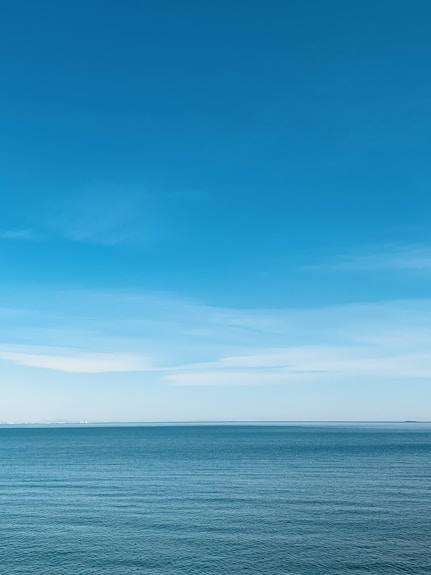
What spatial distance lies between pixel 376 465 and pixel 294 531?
7527 centimetres

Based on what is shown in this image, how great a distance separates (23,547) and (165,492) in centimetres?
3444

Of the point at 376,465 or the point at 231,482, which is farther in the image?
the point at 376,465

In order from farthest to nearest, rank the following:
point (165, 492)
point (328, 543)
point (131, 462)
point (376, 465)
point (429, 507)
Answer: point (131, 462) → point (376, 465) → point (165, 492) → point (429, 507) → point (328, 543)

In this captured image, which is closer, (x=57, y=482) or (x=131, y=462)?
(x=57, y=482)

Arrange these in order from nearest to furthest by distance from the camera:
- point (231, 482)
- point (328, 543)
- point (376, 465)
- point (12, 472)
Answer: point (328, 543)
point (231, 482)
point (12, 472)
point (376, 465)

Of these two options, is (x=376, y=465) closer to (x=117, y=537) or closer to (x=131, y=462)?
(x=131, y=462)

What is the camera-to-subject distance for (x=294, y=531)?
59906 mm

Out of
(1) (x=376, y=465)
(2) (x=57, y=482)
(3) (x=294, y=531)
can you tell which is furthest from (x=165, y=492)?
(1) (x=376, y=465)

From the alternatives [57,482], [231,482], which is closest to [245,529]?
[231,482]

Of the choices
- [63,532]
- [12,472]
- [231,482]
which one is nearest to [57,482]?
[12,472]

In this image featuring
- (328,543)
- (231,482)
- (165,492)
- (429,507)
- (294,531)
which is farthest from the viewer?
(231,482)

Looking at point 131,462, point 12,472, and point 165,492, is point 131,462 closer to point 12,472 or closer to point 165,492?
point 12,472

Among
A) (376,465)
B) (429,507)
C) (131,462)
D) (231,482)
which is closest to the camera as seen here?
(429,507)

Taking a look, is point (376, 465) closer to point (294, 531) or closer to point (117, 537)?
point (294, 531)
